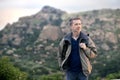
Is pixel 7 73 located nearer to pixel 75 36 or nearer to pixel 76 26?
pixel 75 36

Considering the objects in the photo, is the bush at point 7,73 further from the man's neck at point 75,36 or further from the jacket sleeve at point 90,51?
the jacket sleeve at point 90,51

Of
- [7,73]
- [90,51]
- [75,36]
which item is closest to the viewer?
[90,51]

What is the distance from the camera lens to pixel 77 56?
7.96 metres

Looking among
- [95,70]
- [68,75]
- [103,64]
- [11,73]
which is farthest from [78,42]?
[103,64]

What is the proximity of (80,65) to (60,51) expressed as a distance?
2.15 ft

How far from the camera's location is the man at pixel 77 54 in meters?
7.87

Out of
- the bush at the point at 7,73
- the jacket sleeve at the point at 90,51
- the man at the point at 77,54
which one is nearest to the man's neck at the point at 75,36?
the man at the point at 77,54

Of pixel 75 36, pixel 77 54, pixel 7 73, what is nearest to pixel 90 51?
pixel 77 54

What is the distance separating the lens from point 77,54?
7.98m

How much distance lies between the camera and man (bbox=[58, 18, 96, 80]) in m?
7.87

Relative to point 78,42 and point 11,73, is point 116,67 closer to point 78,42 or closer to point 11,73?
point 11,73

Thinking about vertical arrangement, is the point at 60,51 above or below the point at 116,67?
above

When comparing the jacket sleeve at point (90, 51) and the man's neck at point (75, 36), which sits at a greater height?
the man's neck at point (75, 36)

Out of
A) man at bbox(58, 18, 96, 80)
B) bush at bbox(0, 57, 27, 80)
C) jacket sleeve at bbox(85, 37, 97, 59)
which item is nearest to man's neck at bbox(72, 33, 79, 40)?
man at bbox(58, 18, 96, 80)
